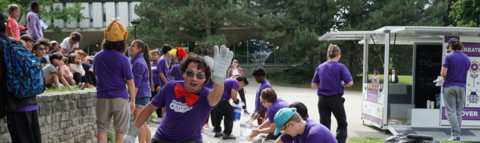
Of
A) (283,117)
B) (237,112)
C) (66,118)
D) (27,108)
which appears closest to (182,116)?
(283,117)

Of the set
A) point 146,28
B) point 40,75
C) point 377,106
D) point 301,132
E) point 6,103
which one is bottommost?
point 377,106

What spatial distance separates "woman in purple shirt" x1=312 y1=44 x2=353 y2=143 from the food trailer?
1707 mm

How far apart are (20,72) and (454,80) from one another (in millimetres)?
6574

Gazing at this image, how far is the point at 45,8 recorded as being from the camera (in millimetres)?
32156

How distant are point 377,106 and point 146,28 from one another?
1884cm

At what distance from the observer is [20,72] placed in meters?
3.15

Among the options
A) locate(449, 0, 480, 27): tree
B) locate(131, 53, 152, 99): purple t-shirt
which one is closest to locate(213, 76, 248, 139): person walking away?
locate(131, 53, 152, 99): purple t-shirt

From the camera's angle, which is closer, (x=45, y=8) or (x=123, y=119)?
(x=123, y=119)

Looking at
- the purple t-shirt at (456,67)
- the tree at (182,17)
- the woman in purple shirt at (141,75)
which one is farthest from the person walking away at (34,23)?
the tree at (182,17)

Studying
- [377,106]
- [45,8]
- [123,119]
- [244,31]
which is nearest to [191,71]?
[123,119]

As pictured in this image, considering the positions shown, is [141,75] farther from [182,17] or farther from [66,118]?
[182,17]

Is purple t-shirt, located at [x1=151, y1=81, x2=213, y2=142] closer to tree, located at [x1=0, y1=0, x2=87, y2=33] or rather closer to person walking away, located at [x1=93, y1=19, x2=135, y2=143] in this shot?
person walking away, located at [x1=93, y1=19, x2=135, y2=143]

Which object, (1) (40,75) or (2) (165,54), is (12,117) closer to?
(1) (40,75)

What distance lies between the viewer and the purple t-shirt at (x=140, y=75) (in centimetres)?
514
